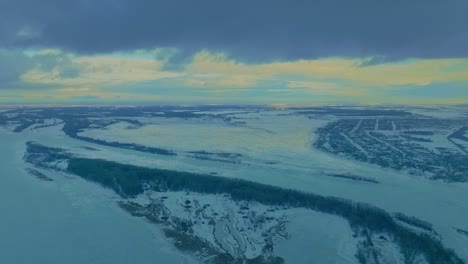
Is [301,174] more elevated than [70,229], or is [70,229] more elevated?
[301,174]

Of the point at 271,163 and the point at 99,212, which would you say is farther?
the point at 271,163

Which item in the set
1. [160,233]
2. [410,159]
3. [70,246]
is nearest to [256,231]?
[160,233]

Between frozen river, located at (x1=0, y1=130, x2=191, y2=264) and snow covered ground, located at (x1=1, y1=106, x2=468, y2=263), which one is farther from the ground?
snow covered ground, located at (x1=1, y1=106, x2=468, y2=263)

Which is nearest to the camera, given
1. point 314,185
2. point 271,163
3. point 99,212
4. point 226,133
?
point 99,212

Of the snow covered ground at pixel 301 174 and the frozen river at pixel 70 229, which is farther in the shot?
the snow covered ground at pixel 301 174

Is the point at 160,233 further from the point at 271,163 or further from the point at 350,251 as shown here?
the point at 271,163

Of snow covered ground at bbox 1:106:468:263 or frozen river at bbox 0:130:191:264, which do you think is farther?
snow covered ground at bbox 1:106:468:263

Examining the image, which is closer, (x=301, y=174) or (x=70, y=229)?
(x=70, y=229)

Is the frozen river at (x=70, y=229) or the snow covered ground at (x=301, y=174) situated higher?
the snow covered ground at (x=301, y=174)
